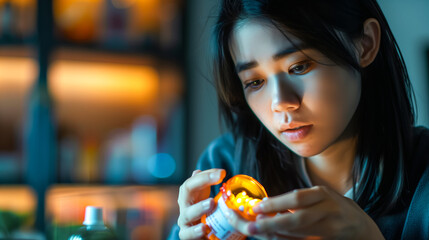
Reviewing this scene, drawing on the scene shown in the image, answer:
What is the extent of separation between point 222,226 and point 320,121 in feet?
0.91

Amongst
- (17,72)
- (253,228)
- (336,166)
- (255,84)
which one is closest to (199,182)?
(253,228)

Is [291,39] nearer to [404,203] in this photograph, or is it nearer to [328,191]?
[328,191]

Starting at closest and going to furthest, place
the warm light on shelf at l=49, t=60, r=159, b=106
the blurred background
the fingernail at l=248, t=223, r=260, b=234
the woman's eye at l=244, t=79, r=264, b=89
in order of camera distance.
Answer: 1. the fingernail at l=248, t=223, r=260, b=234
2. the woman's eye at l=244, t=79, r=264, b=89
3. the blurred background
4. the warm light on shelf at l=49, t=60, r=159, b=106

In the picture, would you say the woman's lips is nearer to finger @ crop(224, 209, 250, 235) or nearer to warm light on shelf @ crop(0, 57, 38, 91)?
finger @ crop(224, 209, 250, 235)

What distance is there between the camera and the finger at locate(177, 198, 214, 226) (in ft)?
1.87

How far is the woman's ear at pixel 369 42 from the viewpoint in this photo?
30.0 inches

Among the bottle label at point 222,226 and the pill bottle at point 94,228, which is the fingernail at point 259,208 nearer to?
the bottle label at point 222,226

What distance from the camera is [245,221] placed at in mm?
499

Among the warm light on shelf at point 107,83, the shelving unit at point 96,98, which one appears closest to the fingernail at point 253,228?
the shelving unit at point 96,98

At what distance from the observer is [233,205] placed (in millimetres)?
552

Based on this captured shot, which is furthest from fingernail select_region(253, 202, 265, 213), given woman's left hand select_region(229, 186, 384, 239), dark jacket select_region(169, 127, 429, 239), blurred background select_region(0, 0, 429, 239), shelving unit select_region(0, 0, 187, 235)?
shelving unit select_region(0, 0, 187, 235)

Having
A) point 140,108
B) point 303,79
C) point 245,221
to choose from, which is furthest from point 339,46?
point 140,108

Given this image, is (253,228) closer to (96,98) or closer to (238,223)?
(238,223)

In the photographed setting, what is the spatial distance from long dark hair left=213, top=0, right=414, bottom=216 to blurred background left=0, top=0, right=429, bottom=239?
84 centimetres
